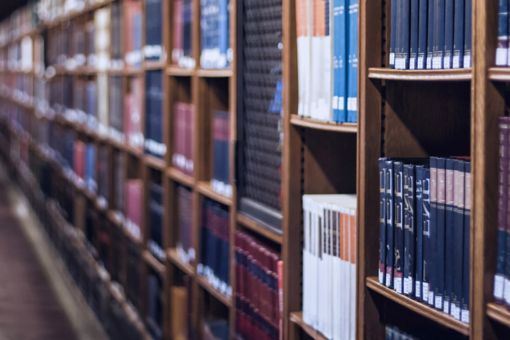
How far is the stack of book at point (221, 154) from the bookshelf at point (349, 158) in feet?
0.19

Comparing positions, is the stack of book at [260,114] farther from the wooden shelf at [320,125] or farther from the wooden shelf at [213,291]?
the wooden shelf at [213,291]

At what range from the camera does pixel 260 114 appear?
3072 millimetres

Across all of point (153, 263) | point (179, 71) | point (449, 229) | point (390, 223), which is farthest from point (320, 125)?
point (153, 263)

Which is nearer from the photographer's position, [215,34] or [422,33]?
[422,33]

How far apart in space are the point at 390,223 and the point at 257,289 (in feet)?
3.27

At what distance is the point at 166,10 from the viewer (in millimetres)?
4160

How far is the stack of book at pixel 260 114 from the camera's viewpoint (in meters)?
2.92

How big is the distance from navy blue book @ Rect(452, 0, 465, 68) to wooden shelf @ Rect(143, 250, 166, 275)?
106 inches

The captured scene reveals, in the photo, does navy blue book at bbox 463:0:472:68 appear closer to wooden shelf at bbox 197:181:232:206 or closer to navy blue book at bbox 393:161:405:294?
navy blue book at bbox 393:161:405:294

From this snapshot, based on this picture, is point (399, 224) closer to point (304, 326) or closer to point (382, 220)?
point (382, 220)

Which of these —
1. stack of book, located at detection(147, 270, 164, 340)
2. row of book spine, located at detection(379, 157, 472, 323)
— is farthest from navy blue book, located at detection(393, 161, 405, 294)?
stack of book, located at detection(147, 270, 164, 340)

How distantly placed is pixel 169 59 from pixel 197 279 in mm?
924

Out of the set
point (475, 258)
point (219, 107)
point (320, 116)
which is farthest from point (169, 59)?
point (475, 258)

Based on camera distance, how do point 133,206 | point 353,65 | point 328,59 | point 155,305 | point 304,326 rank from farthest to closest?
point 133,206
point 155,305
point 304,326
point 328,59
point 353,65
